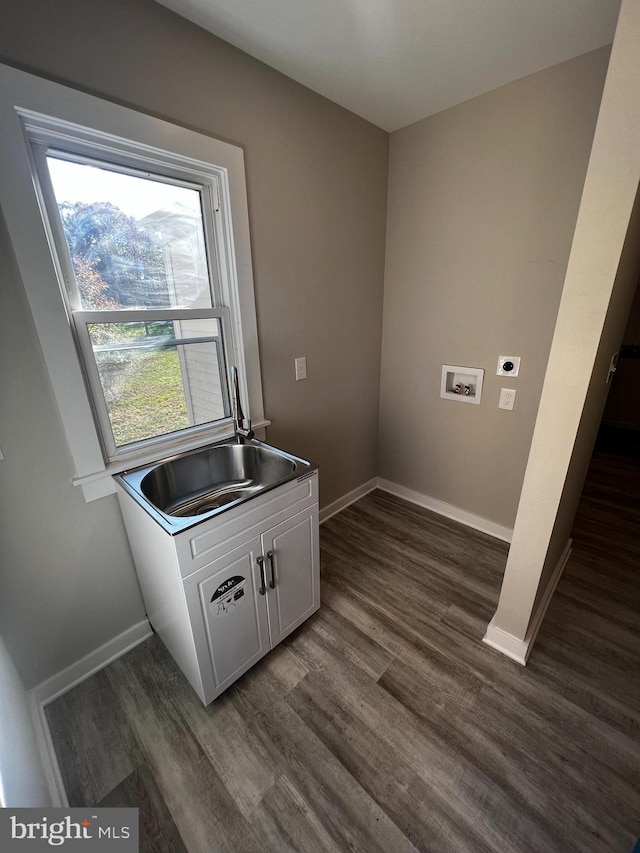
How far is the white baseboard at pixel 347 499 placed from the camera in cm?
256

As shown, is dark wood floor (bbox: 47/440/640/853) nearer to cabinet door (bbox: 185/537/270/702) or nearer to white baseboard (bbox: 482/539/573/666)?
white baseboard (bbox: 482/539/573/666)

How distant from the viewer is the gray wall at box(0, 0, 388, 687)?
114cm

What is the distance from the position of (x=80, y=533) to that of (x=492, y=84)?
9.53 feet

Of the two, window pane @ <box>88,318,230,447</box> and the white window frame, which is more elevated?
the white window frame

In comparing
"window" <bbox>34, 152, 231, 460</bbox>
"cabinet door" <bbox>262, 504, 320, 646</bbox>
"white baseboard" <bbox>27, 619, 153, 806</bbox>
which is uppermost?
"window" <bbox>34, 152, 231, 460</bbox>

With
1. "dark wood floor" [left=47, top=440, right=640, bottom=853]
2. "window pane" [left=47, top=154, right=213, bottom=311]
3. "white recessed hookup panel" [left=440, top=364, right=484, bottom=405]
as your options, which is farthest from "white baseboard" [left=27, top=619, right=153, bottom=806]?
"white recessed hookup panel" [left=440, top=364, right=484, bottom=405]

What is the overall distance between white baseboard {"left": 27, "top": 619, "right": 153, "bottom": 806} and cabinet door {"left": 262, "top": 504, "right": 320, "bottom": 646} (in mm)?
691

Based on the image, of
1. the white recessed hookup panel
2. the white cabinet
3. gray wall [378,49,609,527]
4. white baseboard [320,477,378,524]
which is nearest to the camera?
the white cabinet

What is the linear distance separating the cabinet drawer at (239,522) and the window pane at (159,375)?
67 centimetres

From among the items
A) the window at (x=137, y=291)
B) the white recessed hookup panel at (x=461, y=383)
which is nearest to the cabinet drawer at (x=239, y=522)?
the window at (x=137, y=291)

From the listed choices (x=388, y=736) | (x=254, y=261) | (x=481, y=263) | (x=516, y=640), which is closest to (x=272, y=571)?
(x=388, y=736)

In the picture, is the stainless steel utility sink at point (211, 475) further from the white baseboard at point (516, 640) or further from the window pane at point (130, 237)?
the white baseboard at point (516, 640)

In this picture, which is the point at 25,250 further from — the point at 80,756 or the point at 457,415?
the point at 457,415

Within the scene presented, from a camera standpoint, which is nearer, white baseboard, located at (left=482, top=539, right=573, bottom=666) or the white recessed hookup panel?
Answer: white baseboard, located at (left=482, top=539, right=573, bottom=666)
